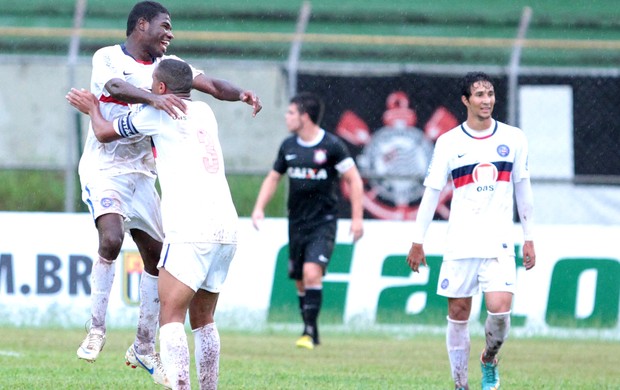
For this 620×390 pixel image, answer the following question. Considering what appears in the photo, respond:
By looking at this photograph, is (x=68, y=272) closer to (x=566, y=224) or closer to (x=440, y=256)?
(x=440, y=256)

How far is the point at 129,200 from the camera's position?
8.03 m

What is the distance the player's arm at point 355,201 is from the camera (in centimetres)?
1197

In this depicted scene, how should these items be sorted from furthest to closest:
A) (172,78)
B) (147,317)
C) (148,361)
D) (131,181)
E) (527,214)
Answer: (527,214)
(131,181)
(147,317)
(148,361)
(172,78)

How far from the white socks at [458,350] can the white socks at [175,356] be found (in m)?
2.25

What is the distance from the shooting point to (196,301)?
6.77 m

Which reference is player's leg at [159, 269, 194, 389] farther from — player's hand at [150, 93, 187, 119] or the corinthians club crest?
the corinthians club crest

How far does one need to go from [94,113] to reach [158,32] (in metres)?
0.71

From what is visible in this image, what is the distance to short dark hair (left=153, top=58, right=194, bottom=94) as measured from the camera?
6.58 meters

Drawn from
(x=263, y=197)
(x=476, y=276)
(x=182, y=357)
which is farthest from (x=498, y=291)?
(x=263, y=197)

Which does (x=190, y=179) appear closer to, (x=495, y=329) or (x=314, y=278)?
(x=495, y=329)

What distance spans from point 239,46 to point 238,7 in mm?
1813

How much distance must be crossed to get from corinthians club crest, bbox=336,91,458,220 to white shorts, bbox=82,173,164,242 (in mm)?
6401

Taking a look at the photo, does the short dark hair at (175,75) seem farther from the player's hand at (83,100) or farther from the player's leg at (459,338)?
the player's leg at (459,338)

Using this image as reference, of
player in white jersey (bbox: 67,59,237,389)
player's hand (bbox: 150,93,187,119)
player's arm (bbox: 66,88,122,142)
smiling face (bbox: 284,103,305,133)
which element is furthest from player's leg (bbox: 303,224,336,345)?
player's hand (bbox: 150,93,187,119)
